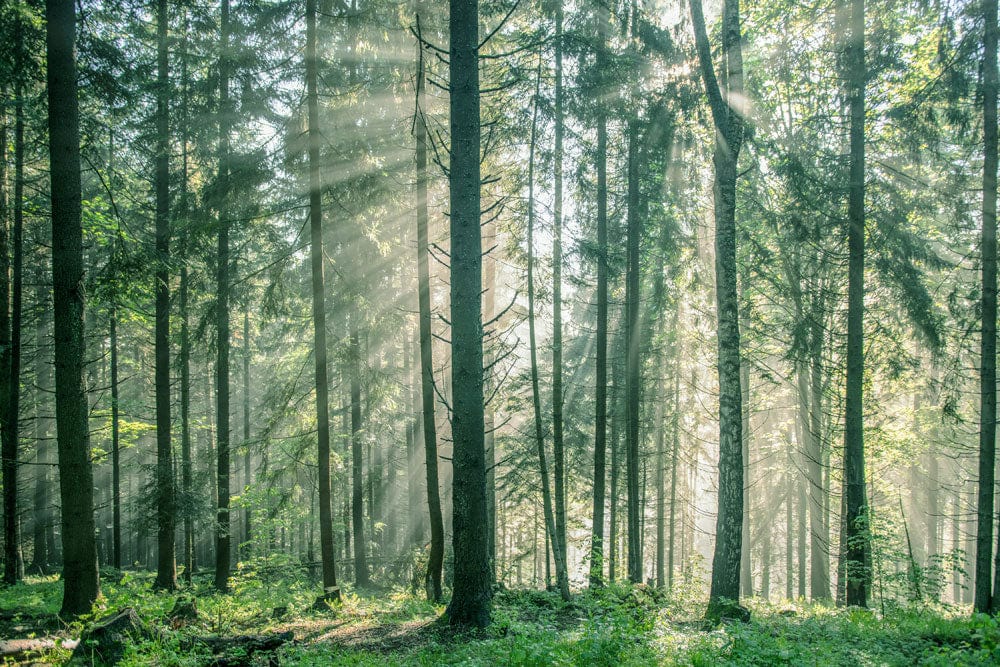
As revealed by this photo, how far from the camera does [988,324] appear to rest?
1005 centimetres

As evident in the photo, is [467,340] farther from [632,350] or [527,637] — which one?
[632,350]

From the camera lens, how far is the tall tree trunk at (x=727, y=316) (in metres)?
8.01

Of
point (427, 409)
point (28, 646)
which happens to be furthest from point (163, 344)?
point (28, 646)

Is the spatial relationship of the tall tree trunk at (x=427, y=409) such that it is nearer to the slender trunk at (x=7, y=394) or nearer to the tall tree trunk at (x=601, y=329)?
the tall tree trunk at (x=601, y=329)

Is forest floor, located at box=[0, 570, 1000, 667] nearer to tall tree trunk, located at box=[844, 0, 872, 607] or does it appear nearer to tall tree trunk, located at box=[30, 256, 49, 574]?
tall tree trunk, located at box=[844, 0, 872, 607]

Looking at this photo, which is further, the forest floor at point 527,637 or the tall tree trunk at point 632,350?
the tall tree trunk at point 632,350

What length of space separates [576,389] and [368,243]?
11.5 m

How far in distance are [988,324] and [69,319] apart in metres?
17.0

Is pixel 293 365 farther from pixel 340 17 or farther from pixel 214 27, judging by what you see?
pixel 340 17

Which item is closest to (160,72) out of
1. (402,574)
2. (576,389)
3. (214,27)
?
(214,27)

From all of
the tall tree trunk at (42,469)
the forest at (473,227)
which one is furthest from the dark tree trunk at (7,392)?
the tall tree trunk at (42,469)

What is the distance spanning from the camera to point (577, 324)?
70.4 feet

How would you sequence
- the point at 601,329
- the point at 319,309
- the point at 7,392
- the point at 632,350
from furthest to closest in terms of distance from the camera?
the point at 632,350 < the point at 601,329 < the point at 7,392 < the point at 319,309

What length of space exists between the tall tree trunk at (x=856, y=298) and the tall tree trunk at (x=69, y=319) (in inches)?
564
